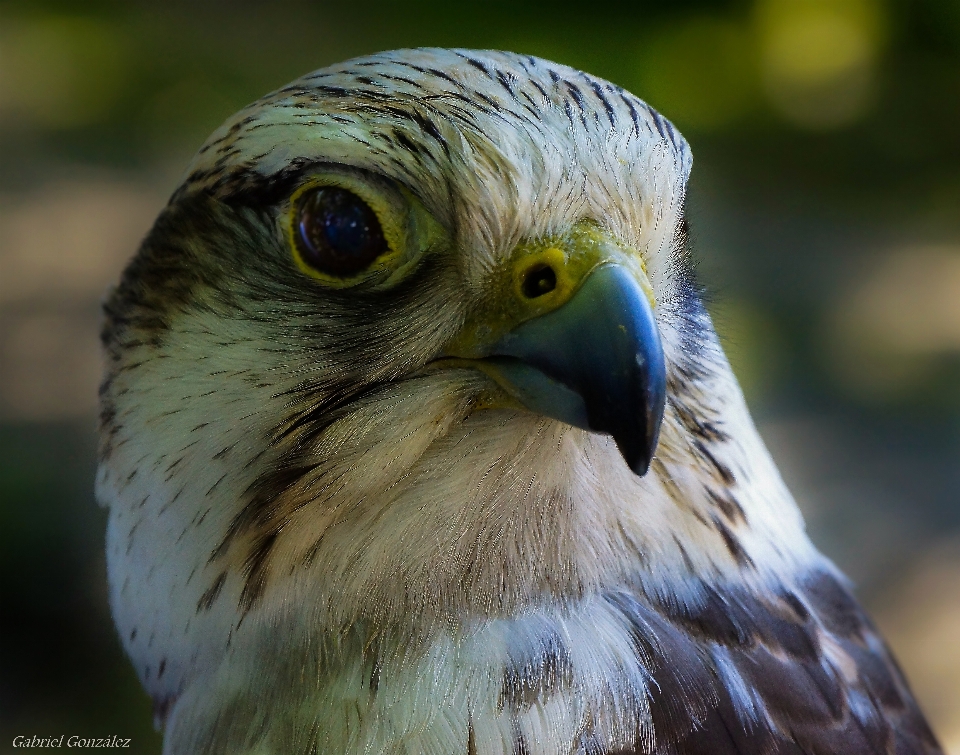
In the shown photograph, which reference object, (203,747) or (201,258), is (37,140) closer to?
(201,258)

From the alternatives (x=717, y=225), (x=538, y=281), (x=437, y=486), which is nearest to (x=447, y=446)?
(x=437, y=486)

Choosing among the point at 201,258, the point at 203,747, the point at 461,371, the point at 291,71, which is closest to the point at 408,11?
the point at 291,71

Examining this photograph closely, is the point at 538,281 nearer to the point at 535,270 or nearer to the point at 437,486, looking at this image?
the point at 535,270

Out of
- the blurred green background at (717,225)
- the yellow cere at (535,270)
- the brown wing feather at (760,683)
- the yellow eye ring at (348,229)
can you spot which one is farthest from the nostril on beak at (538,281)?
the blurred green background at (717,225)

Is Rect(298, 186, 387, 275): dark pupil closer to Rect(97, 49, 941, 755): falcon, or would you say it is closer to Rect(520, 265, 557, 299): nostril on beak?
Rect(97, 49, 941, 755): falcon

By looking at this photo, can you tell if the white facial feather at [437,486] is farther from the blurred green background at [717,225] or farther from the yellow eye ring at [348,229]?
the blurred green background at [717,225]

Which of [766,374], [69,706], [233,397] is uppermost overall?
[233,397]
